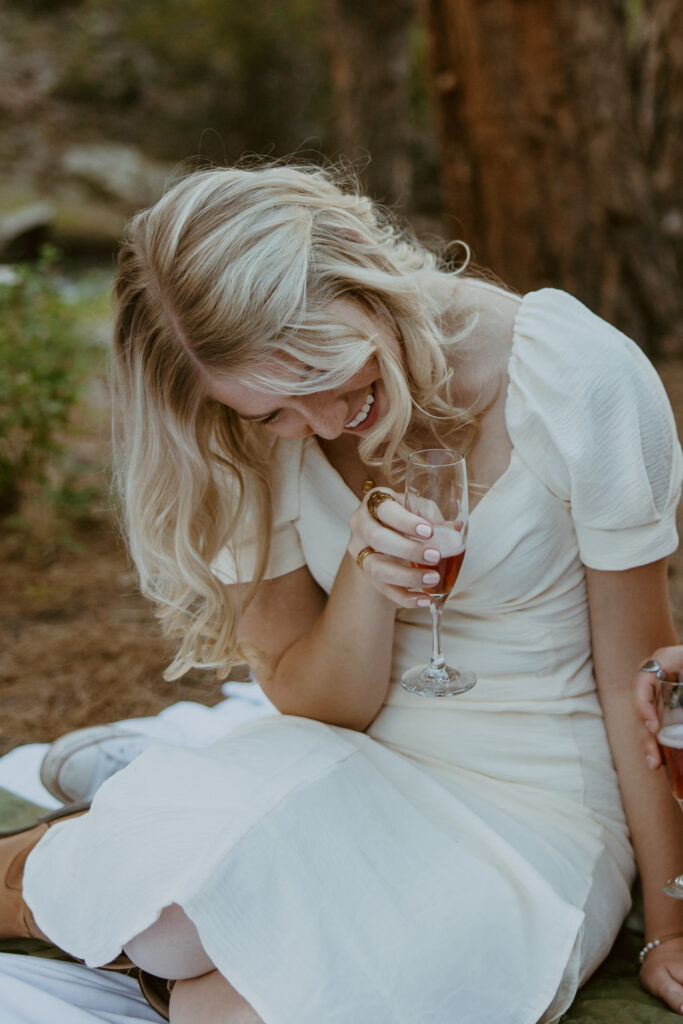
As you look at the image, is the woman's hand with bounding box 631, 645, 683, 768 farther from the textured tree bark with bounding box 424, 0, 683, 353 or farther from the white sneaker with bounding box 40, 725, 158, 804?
the textured tree bark with bounding box 424, 0, 683, 353

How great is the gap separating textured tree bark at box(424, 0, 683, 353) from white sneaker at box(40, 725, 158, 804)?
3196 millimetres

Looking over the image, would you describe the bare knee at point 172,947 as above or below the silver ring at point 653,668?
below

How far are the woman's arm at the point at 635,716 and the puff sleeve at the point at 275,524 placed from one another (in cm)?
63

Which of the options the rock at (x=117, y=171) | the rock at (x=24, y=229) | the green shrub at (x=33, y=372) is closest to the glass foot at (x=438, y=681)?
the green shrub at (x=33, y=372)

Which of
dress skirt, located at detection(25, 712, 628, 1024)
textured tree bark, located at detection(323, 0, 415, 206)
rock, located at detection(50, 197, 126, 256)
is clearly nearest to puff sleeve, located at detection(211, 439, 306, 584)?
dress skirt, located at detection(25, 712, 628, 1024)

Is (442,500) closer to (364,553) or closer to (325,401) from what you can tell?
(364,553)

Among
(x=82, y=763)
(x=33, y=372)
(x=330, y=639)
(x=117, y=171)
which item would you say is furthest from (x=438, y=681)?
(x=117, y=171)

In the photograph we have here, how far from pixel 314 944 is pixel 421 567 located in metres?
0.62

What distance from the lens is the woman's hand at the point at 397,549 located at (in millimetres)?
1814

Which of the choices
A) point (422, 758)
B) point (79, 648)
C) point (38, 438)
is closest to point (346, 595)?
point (422, 758)

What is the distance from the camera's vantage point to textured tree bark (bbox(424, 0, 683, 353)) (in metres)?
4.99

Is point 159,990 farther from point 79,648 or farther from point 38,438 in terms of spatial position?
point 38,438

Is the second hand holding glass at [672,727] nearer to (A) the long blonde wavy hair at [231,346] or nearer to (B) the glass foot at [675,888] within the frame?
(B) the glass foot at [675,888]

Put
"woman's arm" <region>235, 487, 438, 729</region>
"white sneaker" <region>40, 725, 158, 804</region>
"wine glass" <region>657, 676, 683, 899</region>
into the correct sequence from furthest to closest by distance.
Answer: "white sneaker" <region>40, 725, 158, 804</region>
"woman's arm" <region>235, 487, 438, 729</region>
"wine glass" <region>657, 676, 683, 899</region>
